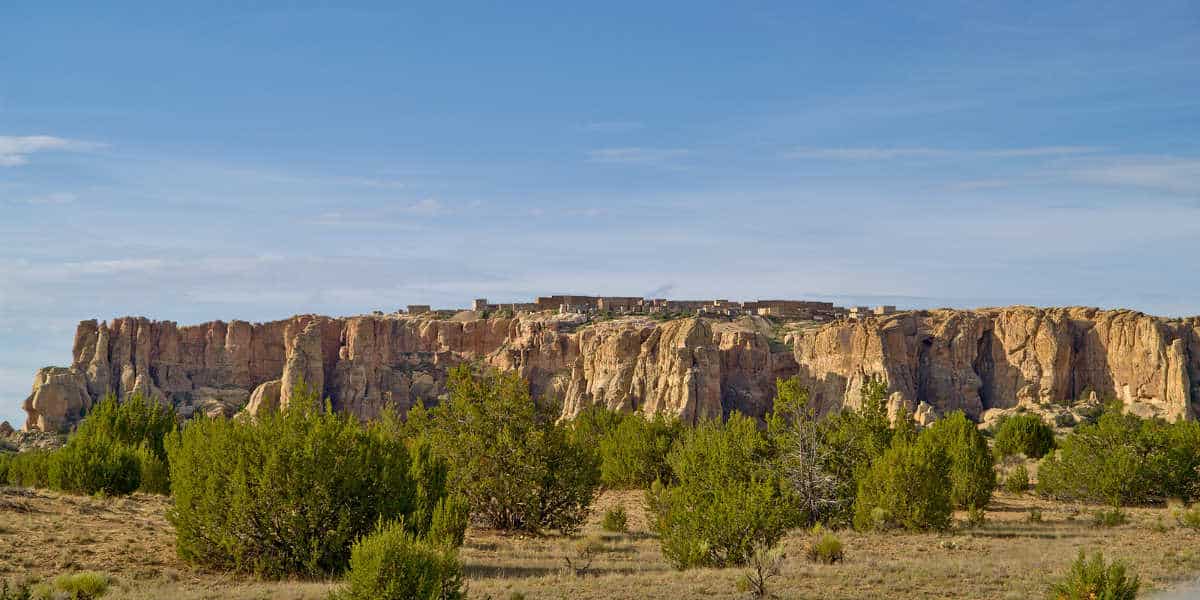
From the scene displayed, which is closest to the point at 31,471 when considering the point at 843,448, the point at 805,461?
the point at 805,461

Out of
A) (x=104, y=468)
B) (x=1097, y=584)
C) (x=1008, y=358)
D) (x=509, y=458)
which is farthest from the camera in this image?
(x=1008, y=358)

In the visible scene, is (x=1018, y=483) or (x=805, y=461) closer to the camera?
(x=805, y=461)

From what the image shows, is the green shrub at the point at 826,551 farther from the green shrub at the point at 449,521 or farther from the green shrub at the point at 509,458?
the green shrub at the point at 509,458

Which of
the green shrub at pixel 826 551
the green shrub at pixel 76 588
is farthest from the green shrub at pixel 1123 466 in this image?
the green shrub at pixel 76 588

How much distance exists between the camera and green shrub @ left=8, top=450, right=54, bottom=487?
36344mm

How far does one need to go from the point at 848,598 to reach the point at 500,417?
13891mm

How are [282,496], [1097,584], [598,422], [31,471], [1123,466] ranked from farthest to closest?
1. [598,422]
2. [31,471]
3. [1123,466]
4. [282,496]
5. [1097,584]

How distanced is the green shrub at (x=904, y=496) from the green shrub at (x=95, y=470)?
23049 millimetres

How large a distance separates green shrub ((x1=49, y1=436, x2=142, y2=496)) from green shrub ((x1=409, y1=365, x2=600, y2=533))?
1071 centimetres

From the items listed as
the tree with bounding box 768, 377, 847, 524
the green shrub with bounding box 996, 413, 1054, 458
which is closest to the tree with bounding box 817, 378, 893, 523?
the tree with bounding box 768, 377, 847, 524

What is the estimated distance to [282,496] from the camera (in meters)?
18.8

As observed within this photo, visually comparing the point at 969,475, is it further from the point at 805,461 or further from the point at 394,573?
the point at 394,573

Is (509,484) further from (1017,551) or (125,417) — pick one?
(125,417)

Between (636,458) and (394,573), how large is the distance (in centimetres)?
3331
